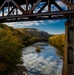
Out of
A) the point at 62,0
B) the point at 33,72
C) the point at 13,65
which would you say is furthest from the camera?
the point at 33,72

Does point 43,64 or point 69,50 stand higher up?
point 69,50

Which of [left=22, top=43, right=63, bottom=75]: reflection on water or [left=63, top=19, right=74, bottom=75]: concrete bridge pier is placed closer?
[left=63, top=19, right=74, bottom=75]: concrete bridge pier

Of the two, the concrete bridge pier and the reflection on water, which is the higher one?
the concrete bridge pier

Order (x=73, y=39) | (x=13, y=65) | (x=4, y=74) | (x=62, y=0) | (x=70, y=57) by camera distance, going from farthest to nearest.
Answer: (x=13, y=65), (x=4, y=74), (x=70, y=57), (x=73, y=39), (x=62, y=0)

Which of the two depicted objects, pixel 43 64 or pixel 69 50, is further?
pixel 43 64

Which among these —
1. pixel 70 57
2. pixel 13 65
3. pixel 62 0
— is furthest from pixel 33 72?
pixel 62 0

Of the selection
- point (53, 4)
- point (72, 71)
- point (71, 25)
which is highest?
point (53, 4)

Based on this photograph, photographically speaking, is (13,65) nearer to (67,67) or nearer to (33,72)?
(33,72)

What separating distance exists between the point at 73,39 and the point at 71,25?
124 cm

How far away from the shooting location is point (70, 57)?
21.2m

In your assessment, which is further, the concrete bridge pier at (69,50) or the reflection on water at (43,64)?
the reflection on water at (43,64)

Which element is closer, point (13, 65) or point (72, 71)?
point (72, 71)

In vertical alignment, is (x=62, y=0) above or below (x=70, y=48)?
above

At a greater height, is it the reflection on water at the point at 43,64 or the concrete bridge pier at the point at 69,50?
the concrete bridge pier at the point at 69,50
